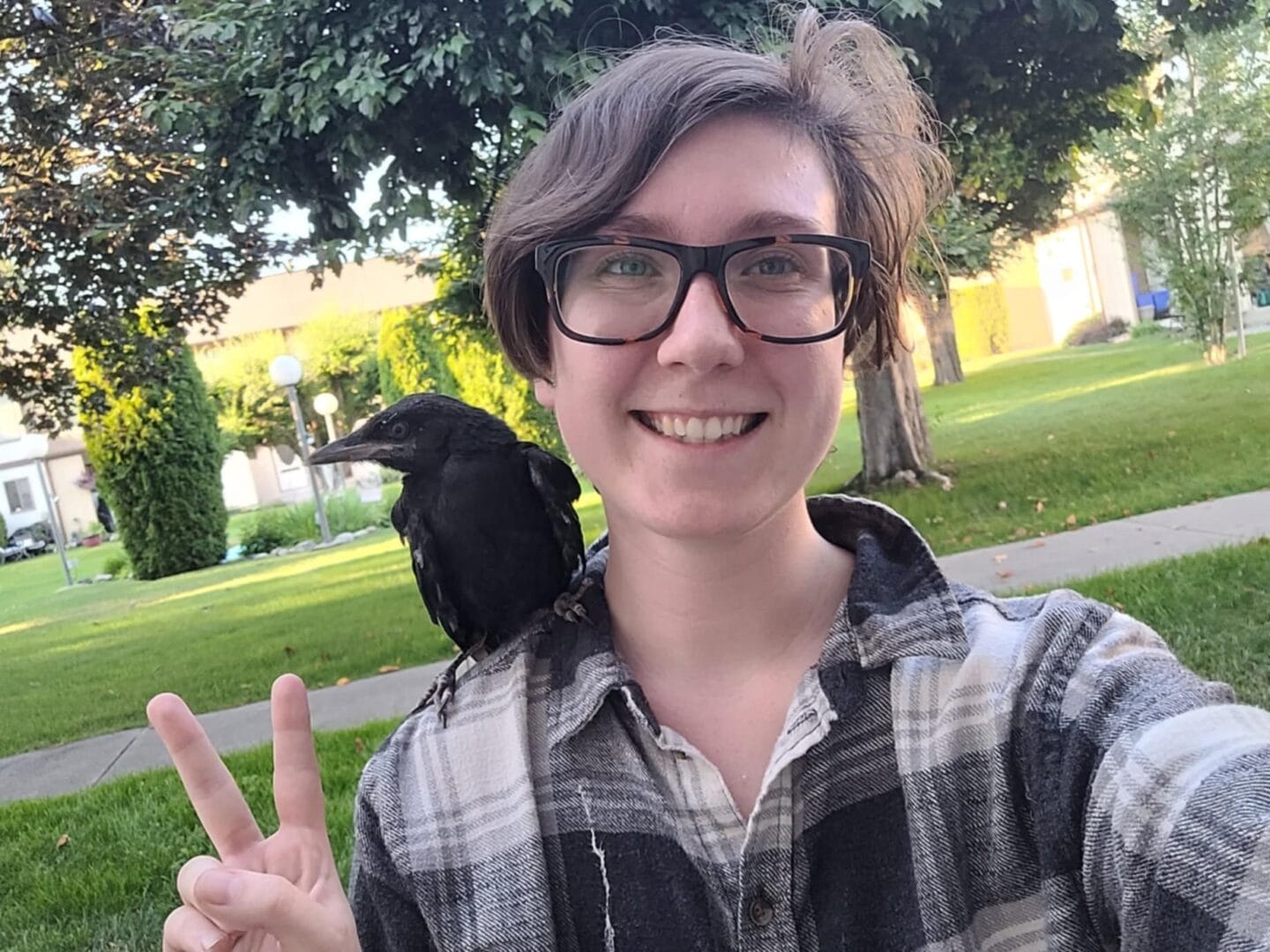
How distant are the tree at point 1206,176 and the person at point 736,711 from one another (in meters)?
10.4

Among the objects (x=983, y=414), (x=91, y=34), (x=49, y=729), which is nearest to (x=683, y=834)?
(x=49, y=729)

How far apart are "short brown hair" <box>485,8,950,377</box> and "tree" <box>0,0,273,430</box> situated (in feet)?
14.6

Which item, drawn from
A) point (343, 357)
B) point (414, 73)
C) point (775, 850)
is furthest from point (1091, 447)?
point (343, 357)

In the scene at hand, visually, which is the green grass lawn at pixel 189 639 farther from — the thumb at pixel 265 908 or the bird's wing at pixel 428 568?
the thumb at pixel 265 908

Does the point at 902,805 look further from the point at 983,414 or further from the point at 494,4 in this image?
the point at 983,414

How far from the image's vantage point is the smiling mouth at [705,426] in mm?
1147

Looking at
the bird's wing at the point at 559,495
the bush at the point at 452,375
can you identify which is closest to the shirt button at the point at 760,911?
the bird's wing at the point at 559,495

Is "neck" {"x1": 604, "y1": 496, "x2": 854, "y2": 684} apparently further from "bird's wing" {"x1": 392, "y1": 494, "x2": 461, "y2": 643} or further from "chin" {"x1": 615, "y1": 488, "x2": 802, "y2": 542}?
"bird's wing" {"x1": 392, "y1": 494, "x2": 461, "y2": 643}

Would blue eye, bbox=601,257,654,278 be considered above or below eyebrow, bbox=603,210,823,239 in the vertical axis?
below

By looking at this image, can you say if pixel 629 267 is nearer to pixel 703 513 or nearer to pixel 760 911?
pixel 703 513

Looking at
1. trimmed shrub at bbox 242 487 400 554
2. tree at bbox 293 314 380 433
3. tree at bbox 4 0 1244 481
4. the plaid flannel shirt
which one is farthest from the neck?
tree at bbox 293 314 380 433

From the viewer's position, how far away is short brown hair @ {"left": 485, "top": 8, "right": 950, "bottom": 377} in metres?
1.19

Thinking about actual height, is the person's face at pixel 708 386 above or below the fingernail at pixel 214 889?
above

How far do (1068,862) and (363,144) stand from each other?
4.38 meters
